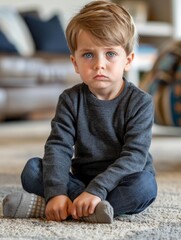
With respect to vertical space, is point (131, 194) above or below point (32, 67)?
above

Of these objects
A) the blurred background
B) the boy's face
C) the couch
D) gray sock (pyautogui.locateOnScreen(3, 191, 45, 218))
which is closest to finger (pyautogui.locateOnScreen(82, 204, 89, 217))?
gray sock (pyautogui.locateOnScreen(3, 191, 45, 218))

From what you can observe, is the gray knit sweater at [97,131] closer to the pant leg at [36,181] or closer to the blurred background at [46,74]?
the pant leg at [36,181]

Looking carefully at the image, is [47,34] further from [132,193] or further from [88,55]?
[132,193]

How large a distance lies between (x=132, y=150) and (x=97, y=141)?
8 centimetres

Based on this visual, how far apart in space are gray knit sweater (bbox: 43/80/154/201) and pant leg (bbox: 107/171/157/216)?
0.03 metres

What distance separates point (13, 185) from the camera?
1.31 m

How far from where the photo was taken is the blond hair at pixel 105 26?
3.27 feet

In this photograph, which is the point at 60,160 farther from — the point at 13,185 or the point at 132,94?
the point at 13,185

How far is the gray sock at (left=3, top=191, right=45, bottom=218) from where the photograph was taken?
Answer: 981 millimetres

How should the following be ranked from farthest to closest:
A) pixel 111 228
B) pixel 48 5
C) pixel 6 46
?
1. pixel 48 5
2. pixel 6 46
3. pixel 111 228

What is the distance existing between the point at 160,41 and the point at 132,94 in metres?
3.53

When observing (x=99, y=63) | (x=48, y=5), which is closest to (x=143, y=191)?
(x=99, y=63)

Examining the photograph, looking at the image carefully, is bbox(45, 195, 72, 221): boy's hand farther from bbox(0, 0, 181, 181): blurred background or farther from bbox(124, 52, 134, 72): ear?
bbox(0, 0, 181, 181): blurred background

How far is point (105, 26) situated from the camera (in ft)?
3.27
